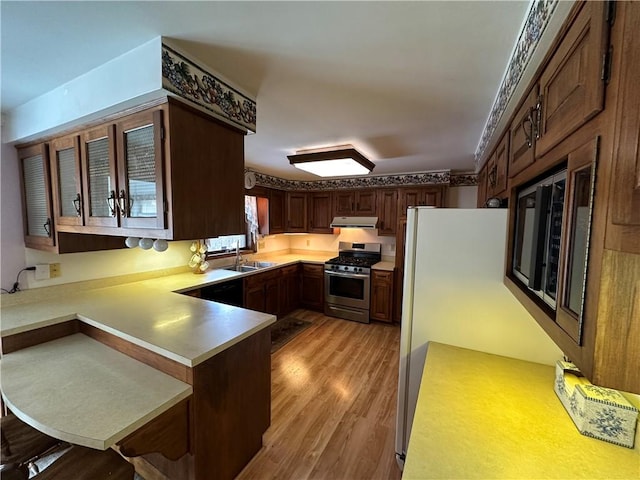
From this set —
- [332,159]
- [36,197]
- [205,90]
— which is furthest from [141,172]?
[332,159]

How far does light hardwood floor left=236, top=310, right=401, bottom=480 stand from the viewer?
1694 millimetres

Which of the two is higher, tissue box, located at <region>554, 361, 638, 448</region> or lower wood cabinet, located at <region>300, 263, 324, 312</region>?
tissue box, located at <region>554, 361, 638, 448</region>

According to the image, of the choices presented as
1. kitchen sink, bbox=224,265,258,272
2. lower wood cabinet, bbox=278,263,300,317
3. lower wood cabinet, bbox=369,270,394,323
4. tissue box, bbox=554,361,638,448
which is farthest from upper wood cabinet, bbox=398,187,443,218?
tissue box, bbox=554,361,638,448

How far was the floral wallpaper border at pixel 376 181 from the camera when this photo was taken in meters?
3.80

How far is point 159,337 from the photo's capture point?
1.42 meters

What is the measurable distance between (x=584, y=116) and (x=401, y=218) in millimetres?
3419

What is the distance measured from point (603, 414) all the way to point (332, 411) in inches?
69.0

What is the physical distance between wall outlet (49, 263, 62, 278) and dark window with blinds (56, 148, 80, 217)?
53cm

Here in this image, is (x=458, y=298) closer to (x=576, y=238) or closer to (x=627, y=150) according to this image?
(x=576, y=238)

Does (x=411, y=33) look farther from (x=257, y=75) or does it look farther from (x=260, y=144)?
(x=260, y=144)

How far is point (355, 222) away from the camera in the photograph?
14.0 ft

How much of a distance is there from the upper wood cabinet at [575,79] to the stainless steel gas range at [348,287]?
326cm

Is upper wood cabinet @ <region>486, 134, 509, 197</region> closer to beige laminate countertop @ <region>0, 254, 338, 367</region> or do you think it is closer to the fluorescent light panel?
the fluorescent light panel

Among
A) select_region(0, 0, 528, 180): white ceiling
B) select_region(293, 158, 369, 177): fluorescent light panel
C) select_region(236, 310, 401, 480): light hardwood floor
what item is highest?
select_region(0, 0, 528, 180): white ceiling
